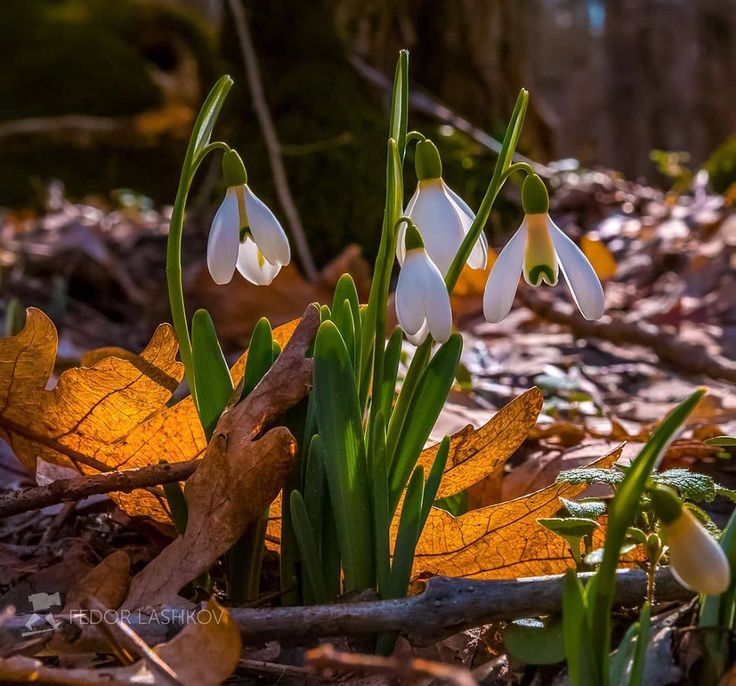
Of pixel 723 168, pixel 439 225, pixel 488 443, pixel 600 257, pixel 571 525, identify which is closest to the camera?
pixel 571 525

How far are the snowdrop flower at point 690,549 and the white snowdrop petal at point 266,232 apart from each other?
0.51m

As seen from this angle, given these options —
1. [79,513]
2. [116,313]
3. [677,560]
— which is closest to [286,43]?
[116,313]

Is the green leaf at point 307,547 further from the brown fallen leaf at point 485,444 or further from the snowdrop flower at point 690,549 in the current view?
the snowdrop flower at point 690,549

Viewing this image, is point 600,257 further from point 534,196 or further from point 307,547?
point 307,547

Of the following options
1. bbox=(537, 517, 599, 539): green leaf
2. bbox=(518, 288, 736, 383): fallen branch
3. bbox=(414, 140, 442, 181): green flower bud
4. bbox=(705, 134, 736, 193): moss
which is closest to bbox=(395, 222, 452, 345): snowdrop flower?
bbox=(414, 140, 442, 181): green flower bud

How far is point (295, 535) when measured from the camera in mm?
1039

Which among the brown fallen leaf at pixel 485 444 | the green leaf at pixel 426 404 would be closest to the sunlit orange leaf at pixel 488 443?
the brown fallen leaf at pixel 485 444

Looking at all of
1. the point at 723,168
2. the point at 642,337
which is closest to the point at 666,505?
the point at 642,337

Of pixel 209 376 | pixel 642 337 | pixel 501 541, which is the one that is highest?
pixel 209 376

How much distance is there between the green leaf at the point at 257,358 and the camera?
109 centimetres

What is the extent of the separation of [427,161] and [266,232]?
8.0 inches

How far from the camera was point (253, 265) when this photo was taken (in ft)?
3.92

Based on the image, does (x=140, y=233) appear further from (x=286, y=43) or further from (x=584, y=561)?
(x=584, y=561)

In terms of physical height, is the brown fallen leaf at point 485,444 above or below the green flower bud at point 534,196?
below
